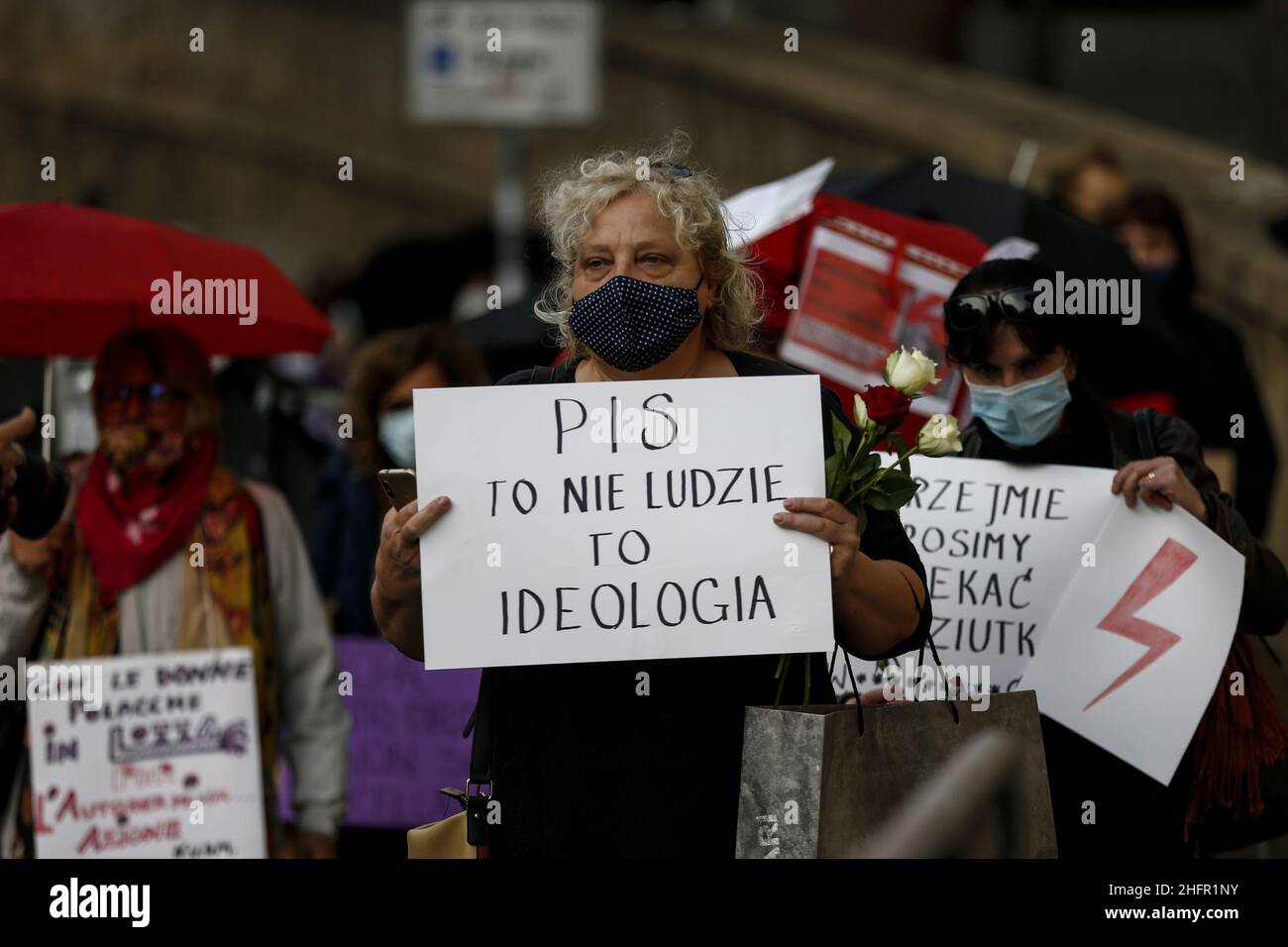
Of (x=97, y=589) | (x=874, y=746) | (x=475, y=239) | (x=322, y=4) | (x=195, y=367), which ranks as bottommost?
(x=874, y=746)

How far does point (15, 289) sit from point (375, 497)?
1.95m

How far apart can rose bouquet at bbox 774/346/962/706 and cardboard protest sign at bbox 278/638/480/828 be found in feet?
10.8

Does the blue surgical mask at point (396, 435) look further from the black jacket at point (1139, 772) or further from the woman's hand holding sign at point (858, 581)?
the woman's hand holding sign at point (858, 581)

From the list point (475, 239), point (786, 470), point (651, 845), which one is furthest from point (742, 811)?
point (475, 239)

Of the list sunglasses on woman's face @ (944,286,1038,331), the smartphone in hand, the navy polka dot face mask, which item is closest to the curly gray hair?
the navy polka dot face mask

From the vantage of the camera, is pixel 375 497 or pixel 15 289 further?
pixel 375 497

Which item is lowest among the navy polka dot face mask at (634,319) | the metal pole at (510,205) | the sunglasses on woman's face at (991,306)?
the navy polka dot face mask at (634,319)

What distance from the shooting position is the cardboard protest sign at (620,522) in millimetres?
3396

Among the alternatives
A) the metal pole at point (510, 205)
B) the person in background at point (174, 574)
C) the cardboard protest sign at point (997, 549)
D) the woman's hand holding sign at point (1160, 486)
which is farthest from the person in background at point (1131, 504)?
the metal pole at point (510, 205)

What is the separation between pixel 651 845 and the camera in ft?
11.0

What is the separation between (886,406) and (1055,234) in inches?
93.4

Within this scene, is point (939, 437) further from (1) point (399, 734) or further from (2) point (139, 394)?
(1) point (399, 734)

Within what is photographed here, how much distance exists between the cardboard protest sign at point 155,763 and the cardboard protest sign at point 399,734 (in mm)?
1481
